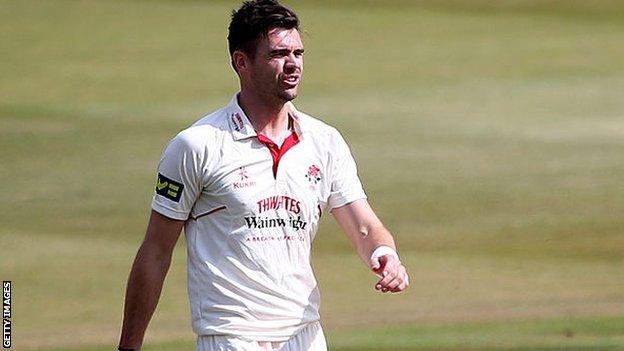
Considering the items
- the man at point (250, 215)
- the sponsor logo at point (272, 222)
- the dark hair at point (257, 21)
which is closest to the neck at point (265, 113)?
the man at point (250, 215)

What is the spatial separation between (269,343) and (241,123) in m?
0.61

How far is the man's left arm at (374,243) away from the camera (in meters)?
4.21

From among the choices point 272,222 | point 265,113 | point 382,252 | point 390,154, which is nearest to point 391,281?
point 382,252

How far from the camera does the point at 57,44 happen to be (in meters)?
12.7

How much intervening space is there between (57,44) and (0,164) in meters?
2.50

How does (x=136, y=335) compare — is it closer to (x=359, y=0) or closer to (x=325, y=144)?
(x=325, y=144)

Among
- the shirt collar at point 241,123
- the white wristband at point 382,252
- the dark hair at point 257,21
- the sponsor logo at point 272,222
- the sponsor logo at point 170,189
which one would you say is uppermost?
the dark hair at point 257,21

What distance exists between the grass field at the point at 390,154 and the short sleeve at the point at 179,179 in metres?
3.03

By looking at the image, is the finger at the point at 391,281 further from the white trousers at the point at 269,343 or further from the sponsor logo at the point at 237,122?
the sponsor logo at the point at 237,122

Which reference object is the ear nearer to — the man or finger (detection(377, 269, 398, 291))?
the man

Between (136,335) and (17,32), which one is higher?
(136,335)

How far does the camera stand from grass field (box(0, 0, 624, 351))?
779 centimetres

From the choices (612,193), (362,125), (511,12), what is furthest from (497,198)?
(511,12)

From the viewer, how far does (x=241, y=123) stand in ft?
14.1
